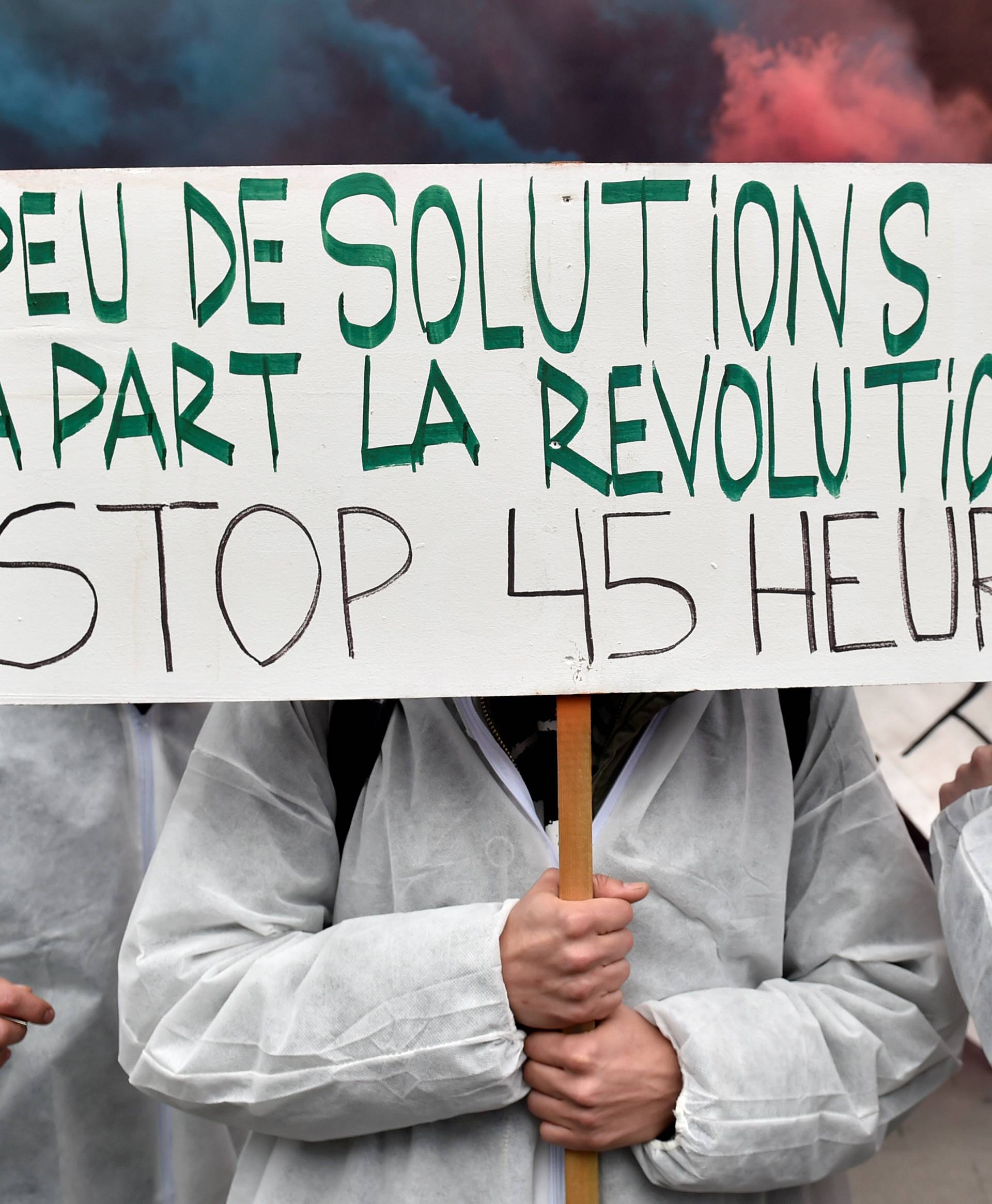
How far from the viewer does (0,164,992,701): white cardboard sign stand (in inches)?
34.3

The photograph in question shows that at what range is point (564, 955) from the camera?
87 centimetres

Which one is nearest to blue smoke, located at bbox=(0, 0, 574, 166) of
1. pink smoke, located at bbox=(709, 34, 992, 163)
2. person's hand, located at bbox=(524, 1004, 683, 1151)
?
pink smoke, located at bbox=(709, 34, 992, 163)

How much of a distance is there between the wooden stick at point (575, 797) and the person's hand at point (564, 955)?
0.06 ft

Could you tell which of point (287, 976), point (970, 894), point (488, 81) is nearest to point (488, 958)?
point (287, 976)

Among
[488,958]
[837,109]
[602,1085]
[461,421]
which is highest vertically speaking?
[837,109]

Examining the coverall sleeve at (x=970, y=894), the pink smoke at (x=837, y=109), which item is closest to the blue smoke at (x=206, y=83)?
the pink smoke at (x=837, y=109)

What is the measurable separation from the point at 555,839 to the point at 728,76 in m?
1.78

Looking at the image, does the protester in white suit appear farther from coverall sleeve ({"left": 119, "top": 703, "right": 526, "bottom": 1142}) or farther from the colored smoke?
the colored smoke

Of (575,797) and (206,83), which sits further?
(206,83)

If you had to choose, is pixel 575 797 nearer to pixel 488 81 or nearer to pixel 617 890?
pixel 617 890

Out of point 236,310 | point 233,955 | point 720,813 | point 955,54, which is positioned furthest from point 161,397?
point 955,54

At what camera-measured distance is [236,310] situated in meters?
0.87

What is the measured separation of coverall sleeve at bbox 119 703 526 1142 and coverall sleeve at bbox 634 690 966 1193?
152 millimetres

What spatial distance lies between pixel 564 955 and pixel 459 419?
423 mm
